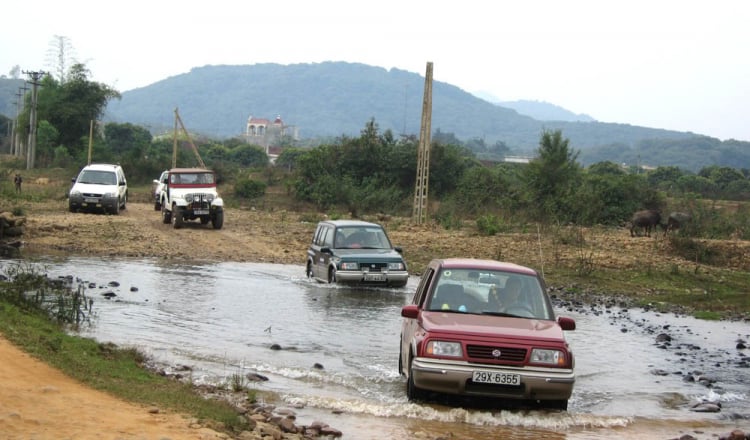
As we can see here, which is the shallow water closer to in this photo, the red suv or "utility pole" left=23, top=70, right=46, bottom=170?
the red suv

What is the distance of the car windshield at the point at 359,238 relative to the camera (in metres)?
20.5

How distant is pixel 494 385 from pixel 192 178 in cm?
2661

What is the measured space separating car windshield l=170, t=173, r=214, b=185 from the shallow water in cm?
1226

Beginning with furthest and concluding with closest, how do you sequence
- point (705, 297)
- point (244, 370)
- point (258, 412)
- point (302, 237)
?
point (302, 237)
point (705, 297)
point (244, 370)
point (258, 412)

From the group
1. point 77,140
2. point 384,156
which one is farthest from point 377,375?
point 77,140

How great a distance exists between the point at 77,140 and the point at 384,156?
3731cm

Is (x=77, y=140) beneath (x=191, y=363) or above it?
above

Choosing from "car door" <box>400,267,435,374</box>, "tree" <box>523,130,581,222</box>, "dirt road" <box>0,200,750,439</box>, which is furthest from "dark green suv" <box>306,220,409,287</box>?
"tree" <box>523,130,581,222</box>

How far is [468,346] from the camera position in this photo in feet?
30.2

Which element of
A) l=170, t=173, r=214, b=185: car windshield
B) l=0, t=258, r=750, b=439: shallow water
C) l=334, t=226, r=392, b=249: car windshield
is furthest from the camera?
l=170, t=173, r=214, b=185: car windshield

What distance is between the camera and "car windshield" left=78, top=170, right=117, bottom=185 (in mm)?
37781

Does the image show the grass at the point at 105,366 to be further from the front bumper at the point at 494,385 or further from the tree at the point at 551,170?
the tree at the point at 551,170

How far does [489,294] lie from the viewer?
10.4m

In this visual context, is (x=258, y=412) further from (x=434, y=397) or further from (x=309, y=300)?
(x=309, y=300)
